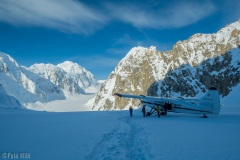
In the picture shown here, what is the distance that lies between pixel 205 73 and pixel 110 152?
15271 cm

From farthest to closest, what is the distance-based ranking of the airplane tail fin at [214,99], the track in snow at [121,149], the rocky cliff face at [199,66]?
the rocky cliff face at [199,66]
the airplane tail fin at [214,99]
the track in snow at [121,149]

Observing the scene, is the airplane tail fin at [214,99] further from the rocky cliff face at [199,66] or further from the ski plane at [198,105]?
the rocky cliff face at [199,66]

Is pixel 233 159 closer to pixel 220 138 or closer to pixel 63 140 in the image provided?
pixel 220 138

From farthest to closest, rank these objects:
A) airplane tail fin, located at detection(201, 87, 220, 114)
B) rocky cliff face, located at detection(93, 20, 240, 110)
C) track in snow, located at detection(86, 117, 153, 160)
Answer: rocky cliff face, located at detection(93, 20, 240, 110) < airplane tail fin, located at detection(201, 87, 220, 114) < track in snow, located at detection(86, 117, 153, 160)

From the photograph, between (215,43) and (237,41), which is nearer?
(237,41)

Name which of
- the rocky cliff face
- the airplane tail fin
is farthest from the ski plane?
the rocky cliff face

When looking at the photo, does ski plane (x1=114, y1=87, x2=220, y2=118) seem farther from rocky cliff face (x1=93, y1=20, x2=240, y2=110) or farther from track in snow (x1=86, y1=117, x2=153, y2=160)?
rocky cliff face (x1=93, y1=20, x2=240, y2=110)

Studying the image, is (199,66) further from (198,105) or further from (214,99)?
(198,105)

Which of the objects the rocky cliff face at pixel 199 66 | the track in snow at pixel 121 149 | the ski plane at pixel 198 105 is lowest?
the track in snow at pixel 121 149

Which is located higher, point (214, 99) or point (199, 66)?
point (199, 66)

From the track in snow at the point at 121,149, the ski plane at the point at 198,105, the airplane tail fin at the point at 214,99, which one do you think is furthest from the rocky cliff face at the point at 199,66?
the track in snow at the point at 121,149

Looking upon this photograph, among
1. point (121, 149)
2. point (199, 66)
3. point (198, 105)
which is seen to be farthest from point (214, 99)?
point (199, 66)

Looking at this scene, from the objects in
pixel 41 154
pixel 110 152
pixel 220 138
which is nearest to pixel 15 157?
pixel 41 154

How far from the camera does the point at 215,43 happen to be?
163500 millimetres
